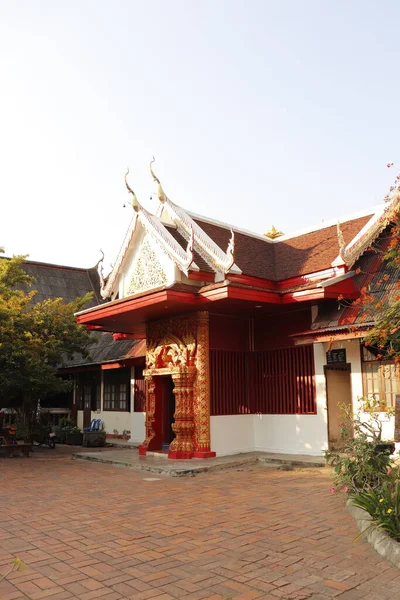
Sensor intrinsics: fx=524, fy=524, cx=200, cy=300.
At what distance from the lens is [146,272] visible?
12.6 m

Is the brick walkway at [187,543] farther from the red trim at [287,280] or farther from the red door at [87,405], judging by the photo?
the red door at [87,405]

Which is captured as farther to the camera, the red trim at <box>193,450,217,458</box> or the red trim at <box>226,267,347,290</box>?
the red trim at <box>193,450,217,458</box>

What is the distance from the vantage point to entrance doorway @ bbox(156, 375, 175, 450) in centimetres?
1328

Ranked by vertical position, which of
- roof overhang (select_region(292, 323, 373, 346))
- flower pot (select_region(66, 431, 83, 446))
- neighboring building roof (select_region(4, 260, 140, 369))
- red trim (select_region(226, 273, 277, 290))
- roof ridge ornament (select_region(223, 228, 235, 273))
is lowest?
flower pot (select_region(66, 431, 83, 446))

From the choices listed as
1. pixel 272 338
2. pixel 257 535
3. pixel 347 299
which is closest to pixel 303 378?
pixel 272 338

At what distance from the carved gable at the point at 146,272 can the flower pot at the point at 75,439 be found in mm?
6736

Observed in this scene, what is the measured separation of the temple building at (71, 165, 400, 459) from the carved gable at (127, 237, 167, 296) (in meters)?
0.04

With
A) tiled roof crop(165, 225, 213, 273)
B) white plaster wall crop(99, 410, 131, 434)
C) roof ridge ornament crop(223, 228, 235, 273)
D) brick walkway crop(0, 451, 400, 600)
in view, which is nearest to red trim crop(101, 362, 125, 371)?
white plaster wall crop(99, 410, 131, 434)

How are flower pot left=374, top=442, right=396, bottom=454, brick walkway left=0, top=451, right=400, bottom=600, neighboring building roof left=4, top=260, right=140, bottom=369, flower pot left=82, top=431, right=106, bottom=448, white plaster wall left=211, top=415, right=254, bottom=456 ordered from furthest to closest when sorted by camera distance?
neighboring building roof left=4, top=260, right=140, bottom=369 → flower pot left=82, top=431, right=106, bottom=448 → white plaster wall left=211, top=415, right=254, bottom=456 → flower pot left=374, top=442, right=396, bottom=454 → brick walkway left=0, top=451, right=400, bottom=600

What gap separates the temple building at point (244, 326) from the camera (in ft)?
36.0

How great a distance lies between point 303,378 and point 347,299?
2.03 metres

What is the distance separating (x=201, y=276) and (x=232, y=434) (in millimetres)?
3763

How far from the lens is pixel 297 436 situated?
1169cm

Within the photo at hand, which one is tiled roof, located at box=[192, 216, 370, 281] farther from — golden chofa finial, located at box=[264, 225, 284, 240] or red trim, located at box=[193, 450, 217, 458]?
red trim, located at box=[193, 450, 217, 458]
